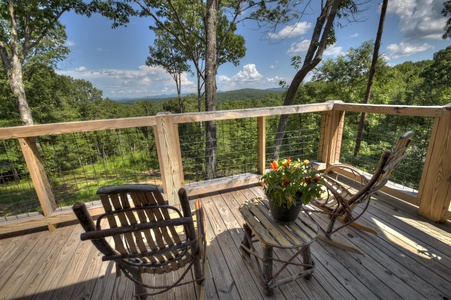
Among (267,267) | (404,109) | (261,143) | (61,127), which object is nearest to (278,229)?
(267,267)

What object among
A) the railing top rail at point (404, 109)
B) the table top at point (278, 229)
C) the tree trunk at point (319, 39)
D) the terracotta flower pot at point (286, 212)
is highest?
the tree trunk at point (319, 39)

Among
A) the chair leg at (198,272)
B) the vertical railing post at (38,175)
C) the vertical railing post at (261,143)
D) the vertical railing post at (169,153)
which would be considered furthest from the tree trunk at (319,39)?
the vertical railing post at (38,175)

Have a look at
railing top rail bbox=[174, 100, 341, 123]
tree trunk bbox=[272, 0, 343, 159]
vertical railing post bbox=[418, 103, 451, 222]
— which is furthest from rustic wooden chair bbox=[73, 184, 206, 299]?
tree trunk bbox=[272, 0, 343, 159]

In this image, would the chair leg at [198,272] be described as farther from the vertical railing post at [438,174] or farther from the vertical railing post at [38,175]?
the vertical railing post at [438,174]

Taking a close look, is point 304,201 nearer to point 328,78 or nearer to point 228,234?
point 228,234

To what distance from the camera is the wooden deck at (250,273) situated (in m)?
1.39

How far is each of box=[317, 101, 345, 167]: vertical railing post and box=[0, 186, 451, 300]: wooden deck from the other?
1.12 metres

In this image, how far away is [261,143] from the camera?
276cm

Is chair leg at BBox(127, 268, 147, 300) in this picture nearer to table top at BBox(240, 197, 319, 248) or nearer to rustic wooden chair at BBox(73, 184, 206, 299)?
rustic wooden chair at BBox(73, 184, 206, 299)

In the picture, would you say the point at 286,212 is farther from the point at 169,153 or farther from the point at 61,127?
the point at 61,127

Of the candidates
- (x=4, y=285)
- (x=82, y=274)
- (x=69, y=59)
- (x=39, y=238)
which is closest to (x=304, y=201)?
(x=82, y=274)

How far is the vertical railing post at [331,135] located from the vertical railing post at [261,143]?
3.34 feet

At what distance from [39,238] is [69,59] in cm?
1215

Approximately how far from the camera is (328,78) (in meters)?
11.1
